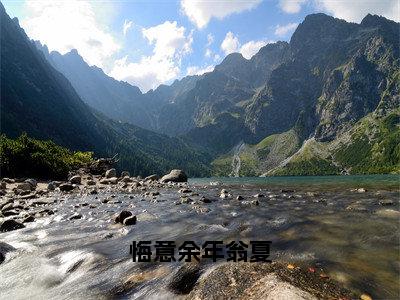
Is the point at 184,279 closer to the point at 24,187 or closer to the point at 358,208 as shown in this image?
the point at 358,208

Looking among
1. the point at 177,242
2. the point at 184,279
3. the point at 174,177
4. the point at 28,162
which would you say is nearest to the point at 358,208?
the point at 177,242

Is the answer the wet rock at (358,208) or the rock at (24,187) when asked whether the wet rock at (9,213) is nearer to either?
the rock at (24,187)

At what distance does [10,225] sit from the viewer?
1809cm

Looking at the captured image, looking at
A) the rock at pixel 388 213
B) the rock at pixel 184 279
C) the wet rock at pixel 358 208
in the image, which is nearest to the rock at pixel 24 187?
the rock at pixel 184 279

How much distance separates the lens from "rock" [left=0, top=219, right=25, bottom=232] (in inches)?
706

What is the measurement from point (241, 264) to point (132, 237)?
690 cm

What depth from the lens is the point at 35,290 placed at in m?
10.1

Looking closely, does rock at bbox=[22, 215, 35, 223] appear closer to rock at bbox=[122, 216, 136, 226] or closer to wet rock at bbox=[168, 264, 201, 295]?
rock at bbox=[122, 216, 136, 226]

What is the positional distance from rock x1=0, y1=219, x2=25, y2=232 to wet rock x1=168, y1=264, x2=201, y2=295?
11796 mm

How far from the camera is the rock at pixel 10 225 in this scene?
706 inches

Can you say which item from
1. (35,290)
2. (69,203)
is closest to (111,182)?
(69,203)

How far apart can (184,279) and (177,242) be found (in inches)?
187

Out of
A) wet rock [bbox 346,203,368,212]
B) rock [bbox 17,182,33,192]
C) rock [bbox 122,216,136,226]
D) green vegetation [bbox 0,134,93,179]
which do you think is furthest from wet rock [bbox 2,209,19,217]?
green vegetation [bbox 0,134,93,179]

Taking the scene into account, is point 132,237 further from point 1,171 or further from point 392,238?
point 1,171
